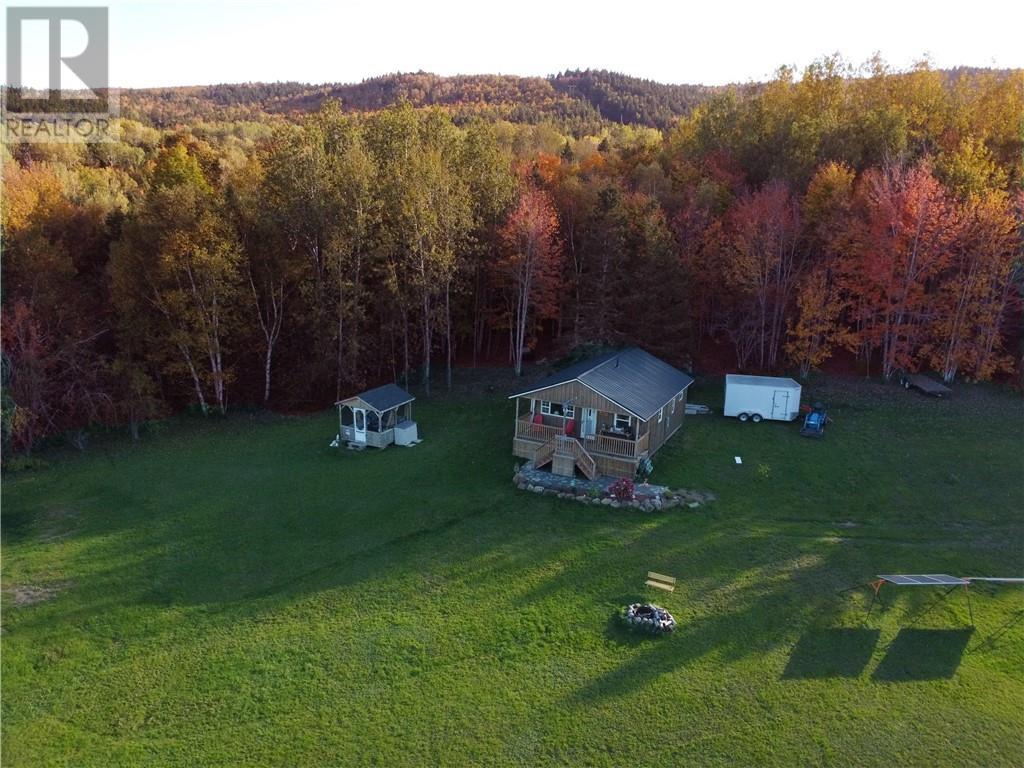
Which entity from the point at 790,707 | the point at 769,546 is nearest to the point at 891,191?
the point at 769,546

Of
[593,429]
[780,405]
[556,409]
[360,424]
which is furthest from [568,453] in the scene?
[780,405]

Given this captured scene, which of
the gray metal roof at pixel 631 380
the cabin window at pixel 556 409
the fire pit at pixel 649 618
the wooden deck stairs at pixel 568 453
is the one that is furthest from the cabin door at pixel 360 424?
the fire pit at pixel 649 618

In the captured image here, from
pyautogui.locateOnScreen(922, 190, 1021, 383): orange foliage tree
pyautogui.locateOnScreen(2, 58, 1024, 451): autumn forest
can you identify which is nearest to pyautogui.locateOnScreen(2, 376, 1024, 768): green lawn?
pyautogui.locateOnScreen(2, 58, 1024, 451): autumn forest

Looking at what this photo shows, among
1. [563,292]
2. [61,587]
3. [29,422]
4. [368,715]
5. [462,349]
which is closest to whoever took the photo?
[368,715]

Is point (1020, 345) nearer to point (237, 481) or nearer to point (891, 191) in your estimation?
point (891, 191)

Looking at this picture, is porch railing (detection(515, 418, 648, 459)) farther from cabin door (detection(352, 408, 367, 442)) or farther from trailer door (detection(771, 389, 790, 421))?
trailer door (detection(771, 389, 790, 421))

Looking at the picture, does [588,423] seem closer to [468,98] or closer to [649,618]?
[649,618]
